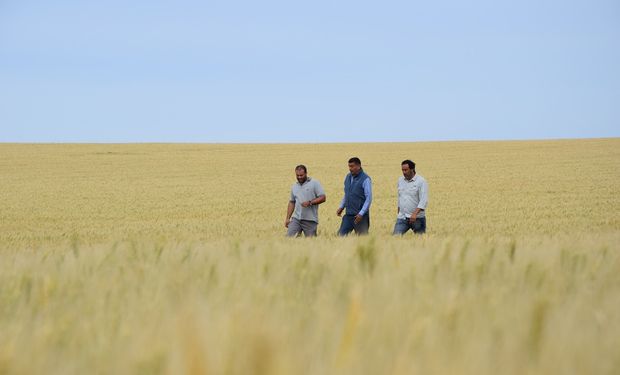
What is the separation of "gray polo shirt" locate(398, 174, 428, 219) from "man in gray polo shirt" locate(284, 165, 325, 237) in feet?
3.93

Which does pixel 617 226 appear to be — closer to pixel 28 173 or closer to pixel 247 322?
pixel 247 322

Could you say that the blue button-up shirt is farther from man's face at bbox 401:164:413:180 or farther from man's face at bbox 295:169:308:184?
man's face at bbox 295:169:308:184

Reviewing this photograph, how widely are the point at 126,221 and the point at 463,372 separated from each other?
59.6 ft

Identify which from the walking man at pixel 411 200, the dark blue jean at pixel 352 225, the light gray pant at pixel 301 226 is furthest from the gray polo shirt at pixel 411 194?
the light gray pant at pixel 301 226

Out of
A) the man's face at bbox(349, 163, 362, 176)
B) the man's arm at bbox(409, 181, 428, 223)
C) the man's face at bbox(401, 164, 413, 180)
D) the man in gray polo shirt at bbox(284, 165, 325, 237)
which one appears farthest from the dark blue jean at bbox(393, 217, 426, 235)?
the man in gray polo shirt at bbox(284, 165, 325, 237)

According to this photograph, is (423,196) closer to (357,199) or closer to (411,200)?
(411,200)

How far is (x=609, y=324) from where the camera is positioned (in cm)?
240

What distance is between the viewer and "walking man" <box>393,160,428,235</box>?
425 inches

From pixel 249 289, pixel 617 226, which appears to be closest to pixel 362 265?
pixel 249 289

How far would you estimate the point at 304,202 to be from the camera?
11.0 m

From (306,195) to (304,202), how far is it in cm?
12

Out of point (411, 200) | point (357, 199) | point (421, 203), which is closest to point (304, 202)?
point (357, 199)

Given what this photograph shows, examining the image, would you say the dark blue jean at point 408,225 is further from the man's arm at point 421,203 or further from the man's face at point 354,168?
the man's face at point 354,168

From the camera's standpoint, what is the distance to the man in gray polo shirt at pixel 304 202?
36.0ft
